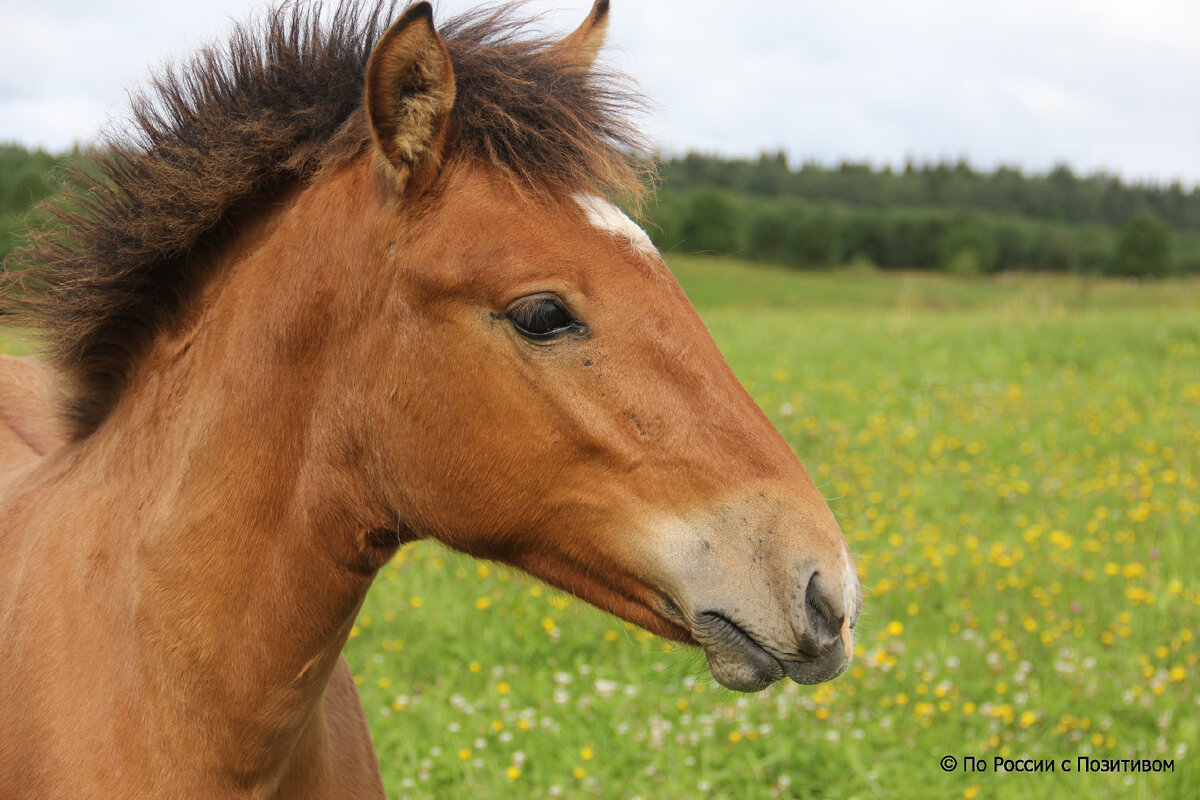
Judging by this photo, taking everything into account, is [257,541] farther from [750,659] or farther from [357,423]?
[750,659]

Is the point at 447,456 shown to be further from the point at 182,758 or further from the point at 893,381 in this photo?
the point at 893,381

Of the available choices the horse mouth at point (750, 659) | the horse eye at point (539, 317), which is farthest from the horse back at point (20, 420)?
the horse mouth at point (750, 659)

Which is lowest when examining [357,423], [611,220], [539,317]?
[357,423]

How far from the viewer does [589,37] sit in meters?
2.22

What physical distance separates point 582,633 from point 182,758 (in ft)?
10.2

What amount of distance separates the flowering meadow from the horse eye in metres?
0.64

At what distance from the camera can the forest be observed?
6069 centimetres

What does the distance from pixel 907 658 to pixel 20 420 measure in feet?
13.0

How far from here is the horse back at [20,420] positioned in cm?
288

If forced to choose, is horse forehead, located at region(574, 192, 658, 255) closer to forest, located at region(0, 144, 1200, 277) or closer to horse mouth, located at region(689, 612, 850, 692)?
horse mouth, located at region(689, 612, 850, 692)

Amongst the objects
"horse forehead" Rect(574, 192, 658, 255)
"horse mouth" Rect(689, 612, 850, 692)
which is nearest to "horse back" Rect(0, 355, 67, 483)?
"horse forehead" Rect(574, 192, 658, 255)

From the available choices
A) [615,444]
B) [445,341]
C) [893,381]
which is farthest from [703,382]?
[893,381]

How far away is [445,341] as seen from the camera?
1709 mm

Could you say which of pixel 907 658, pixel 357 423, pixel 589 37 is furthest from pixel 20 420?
pixel 907 658
